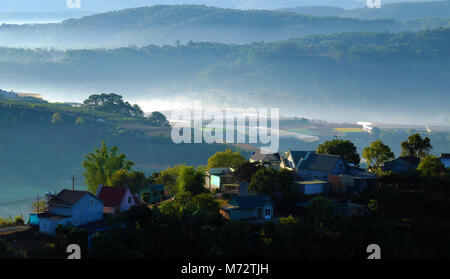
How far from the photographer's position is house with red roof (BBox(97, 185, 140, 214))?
3762 cm

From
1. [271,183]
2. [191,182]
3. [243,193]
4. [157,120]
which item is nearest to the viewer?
[271,183]

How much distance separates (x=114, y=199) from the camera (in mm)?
38094

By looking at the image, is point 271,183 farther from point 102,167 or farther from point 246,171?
point 102,167

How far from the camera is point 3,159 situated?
424 ft

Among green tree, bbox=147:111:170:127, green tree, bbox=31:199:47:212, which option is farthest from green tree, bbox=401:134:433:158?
green tree, bbox=147:111:170:127

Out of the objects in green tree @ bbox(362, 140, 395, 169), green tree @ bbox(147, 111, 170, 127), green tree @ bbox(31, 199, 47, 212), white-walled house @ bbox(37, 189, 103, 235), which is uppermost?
green tree @ bbox(147, 111, 170, 127)

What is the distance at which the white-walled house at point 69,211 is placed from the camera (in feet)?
108

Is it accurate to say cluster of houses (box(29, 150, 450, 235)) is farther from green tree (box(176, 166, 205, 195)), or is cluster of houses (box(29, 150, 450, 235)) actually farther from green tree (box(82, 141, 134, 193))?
green tree (box(82, 141, 134, 193))

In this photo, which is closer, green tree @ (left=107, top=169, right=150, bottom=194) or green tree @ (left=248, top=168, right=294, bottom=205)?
green tree @ (left=248, top=168, right=294, bottom=205)

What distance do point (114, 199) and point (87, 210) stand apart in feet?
11.2

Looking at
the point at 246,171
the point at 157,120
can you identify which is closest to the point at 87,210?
the point at 246,171

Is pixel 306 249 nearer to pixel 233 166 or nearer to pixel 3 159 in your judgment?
pixel 233 166
